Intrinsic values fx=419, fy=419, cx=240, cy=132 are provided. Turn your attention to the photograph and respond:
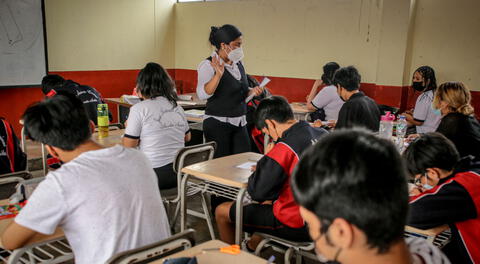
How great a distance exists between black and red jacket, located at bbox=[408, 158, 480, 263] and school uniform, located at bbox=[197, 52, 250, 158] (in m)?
1.86

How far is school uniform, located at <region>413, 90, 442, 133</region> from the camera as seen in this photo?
15.0 feet

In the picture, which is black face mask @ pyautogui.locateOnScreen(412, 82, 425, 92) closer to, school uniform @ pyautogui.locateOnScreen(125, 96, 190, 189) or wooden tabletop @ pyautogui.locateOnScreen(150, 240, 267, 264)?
school uniform @ pyautogui.locateOnScreen(125, 96, 190, 189)

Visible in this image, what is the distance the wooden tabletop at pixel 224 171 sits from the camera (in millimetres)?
2554

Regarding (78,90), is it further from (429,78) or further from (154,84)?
(429,78)

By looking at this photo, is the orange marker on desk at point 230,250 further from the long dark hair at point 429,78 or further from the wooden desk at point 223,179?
the long dark hair at point 429,78

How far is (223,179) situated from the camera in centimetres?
257

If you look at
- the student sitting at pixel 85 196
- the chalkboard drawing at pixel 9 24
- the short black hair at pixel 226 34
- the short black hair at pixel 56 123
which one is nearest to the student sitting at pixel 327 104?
the short black hair at pixel 226 34

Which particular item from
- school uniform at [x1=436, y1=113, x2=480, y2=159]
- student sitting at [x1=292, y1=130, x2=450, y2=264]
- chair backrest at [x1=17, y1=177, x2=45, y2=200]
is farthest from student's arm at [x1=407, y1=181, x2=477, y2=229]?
chair backrest at [x1=17, y1=177, x2=45, y2=200]

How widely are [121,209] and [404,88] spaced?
16.4 feet

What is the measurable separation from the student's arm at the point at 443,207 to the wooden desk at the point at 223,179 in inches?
37.9

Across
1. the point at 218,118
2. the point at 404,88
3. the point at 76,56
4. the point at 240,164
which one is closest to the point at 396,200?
the point at 240,164

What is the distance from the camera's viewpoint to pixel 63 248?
3.22 metres

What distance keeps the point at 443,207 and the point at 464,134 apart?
4.50 feet

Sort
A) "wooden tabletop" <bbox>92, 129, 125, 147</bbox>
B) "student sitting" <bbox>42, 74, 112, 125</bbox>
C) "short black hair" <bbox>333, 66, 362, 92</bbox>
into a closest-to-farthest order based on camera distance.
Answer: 1. "wooden tabletop" <bbox>92, 129, 125, 147</bbox>
2. "short black hair" <bbox>333, 66, 362, 92</bbox>
3. "student sitting" <bbox>42, 74, 112, 125</bbox>
